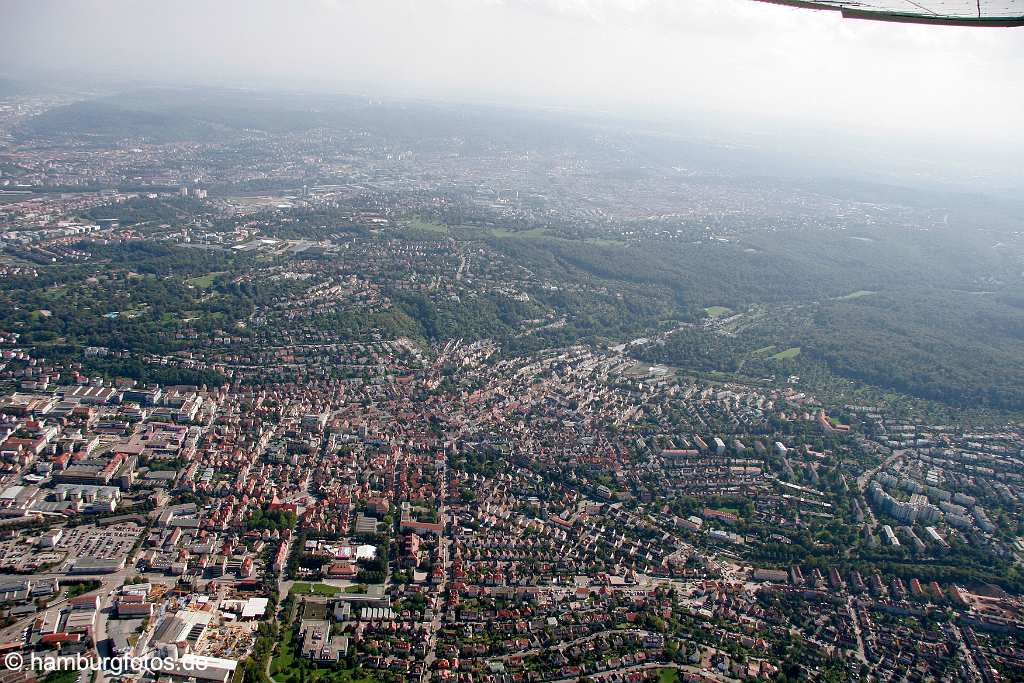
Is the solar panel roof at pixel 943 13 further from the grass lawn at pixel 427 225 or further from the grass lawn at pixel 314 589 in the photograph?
the grass lawn at pixel 427 225

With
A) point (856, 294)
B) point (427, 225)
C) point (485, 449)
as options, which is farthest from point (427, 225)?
point (485, 449)

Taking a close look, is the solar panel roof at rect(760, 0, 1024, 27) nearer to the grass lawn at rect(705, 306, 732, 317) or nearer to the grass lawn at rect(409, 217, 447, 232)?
the grass lawn at rect(705, 306, 732, 317)

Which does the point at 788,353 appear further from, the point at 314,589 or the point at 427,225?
the point at 427,225

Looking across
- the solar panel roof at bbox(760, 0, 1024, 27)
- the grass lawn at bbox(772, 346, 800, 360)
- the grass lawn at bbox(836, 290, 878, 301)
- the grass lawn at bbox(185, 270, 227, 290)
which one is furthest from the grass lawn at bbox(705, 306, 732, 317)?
the solar panel roof at bbox(760, 0, 1024, 27)

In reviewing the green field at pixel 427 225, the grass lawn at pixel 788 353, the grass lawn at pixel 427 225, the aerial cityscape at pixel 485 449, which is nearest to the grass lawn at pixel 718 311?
the aerial cityscape at pixel 485 449

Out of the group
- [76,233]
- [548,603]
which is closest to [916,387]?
[548,603]

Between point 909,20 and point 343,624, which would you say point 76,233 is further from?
point 909,20
